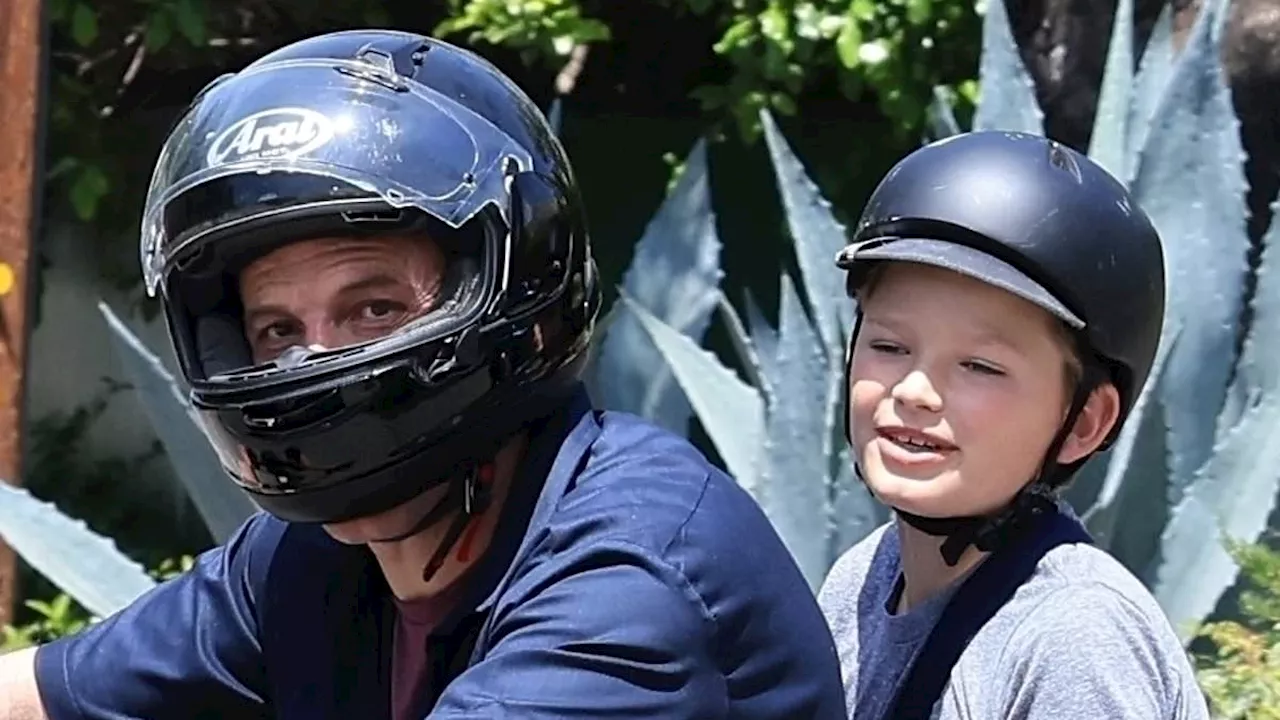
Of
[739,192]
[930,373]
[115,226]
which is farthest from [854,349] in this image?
[115,226]

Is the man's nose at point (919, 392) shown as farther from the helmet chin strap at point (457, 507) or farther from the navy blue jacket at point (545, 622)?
the helmet chin strap at point (457, 507)

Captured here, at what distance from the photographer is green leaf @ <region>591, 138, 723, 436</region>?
345cm

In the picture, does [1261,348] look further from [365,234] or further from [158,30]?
[158,30]

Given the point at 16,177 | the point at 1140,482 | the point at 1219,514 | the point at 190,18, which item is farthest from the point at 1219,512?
the point at 190,18

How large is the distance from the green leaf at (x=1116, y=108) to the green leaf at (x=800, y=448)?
59cm

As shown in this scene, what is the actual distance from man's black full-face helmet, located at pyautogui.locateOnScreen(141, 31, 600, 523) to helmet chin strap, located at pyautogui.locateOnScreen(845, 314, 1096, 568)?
47 cm

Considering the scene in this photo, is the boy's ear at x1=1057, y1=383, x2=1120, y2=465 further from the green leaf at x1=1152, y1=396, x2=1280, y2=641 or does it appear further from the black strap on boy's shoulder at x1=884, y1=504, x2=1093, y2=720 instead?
the green leaf at x1=1152, y1=396, x2=1280, y2=641

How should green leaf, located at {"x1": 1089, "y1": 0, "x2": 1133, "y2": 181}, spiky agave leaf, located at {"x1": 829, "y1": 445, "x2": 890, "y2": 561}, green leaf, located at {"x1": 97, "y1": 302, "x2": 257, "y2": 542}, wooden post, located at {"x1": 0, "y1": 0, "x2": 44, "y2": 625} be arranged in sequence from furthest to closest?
1. wooden post, located at {"x1": 0, "y1": 0, "x2": 44, "y2": 625}
2. green leaf, located at {"x1": 97, "y1": 302, "x2": 257, "y2": 542}
3. green leaf, located at {"x1": 1089, "y1": 0, "x2": 1133, "y2": 181}
4. spiky agave leaf, located at {"x1": 829, "y1": 445, "x2": 890, "y2": 561}

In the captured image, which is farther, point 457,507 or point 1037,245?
point 1037,245

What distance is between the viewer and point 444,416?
5.22 feet

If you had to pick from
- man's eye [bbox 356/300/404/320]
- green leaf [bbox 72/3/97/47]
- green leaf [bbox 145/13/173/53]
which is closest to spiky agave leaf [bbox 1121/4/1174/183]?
man's eye [bbox 356/300/404/320]

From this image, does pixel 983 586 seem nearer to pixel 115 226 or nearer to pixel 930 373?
pixel 930 373

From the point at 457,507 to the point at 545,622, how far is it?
22 centimetres

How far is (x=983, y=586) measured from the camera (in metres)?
1.92
